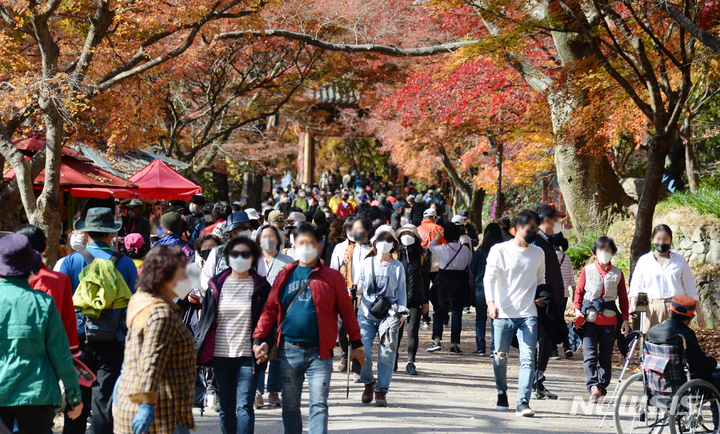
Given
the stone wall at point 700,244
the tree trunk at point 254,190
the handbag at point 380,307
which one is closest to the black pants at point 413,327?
the handbag at point 380,307

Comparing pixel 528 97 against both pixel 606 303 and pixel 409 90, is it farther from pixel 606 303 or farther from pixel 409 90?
pixel 606 303

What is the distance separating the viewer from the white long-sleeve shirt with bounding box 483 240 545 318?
6348 millimetres

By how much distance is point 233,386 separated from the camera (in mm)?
4793

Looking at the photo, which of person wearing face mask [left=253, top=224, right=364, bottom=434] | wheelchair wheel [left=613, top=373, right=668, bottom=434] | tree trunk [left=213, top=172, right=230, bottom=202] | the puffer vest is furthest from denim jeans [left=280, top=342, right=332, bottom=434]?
tree trunk [left=213, top=172, right=230, bottom=202]

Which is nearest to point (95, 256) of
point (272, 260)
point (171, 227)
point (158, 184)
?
point (272, 260)

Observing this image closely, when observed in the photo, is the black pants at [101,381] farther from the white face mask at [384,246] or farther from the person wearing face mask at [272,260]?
the white face mask at [384,246]

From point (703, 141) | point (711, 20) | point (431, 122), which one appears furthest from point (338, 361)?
point (703, 141)

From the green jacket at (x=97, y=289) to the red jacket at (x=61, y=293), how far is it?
33 centimetres

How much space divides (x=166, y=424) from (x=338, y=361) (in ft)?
19.4

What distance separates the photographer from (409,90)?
17.9 m

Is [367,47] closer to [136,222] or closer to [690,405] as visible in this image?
[136,222]

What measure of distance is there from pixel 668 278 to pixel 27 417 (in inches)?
238

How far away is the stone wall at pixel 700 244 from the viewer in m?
12.4

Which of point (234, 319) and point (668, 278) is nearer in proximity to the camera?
point (234, 319)
